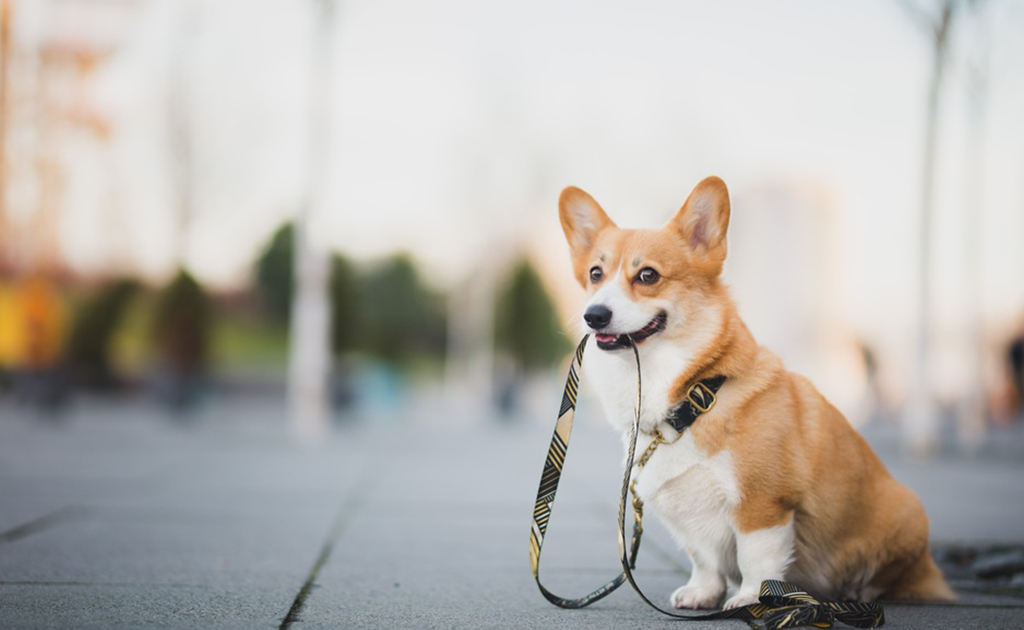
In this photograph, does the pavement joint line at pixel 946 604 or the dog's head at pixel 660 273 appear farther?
the pavement joint line at pixel 946 604

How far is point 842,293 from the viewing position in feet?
90.1

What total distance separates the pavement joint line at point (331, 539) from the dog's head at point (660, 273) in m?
1.41

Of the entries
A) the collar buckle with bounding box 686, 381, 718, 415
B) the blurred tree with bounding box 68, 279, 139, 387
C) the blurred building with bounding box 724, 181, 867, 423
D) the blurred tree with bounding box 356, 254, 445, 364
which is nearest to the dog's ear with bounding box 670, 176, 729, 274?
the collar buckle with bounding box 686, 381, 718, 415

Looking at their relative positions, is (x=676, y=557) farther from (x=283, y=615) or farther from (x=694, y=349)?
(x=283, y=615)

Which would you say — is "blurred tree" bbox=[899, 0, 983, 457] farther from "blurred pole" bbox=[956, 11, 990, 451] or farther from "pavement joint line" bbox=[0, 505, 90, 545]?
"pavement joint line" bbox=[0, 505, 90, 545]

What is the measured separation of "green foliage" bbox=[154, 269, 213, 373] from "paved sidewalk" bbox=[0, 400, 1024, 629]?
446 centimetres

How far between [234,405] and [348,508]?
19.2m

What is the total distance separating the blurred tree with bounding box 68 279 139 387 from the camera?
1927 centimetres

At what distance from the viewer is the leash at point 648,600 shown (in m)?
2.98

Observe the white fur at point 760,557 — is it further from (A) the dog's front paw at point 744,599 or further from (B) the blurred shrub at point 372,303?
(B) the blurred shrub at point 372,303

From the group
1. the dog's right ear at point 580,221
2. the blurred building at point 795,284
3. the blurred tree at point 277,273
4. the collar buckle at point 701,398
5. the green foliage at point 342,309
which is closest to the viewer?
the collar buckle at point 701,398

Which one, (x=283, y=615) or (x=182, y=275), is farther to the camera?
(x=182, y=275)

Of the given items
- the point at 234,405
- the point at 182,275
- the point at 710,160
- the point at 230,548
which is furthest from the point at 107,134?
the point at 230,548

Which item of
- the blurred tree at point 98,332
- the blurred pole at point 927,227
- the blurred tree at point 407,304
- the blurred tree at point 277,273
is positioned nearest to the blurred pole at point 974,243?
the blurred pole at point 927,227
